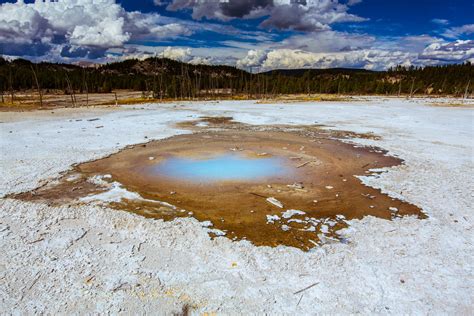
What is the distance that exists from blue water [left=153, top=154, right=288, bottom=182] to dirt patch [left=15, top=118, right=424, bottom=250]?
277mm

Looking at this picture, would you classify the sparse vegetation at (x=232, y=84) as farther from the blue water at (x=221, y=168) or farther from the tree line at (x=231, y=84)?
the blue water at (x=221, y=168)

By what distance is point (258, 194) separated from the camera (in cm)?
717

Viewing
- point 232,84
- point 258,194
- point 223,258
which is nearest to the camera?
point 223,258

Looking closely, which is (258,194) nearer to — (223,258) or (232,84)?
(223,258)

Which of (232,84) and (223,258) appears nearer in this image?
(223,258)

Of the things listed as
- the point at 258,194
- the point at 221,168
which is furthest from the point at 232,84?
the point at 258,194

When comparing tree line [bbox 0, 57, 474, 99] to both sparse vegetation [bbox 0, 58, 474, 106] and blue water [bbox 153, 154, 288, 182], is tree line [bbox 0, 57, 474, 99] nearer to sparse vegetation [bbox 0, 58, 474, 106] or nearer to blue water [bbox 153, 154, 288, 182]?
sparse vegetation [bbox 0, 58, 474, 106]

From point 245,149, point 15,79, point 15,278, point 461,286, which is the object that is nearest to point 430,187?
point 461,286

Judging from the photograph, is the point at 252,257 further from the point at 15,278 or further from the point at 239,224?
the point at 15,278

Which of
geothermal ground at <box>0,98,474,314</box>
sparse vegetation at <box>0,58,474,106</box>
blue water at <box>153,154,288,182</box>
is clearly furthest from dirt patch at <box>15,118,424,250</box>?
sparse vegetation at <box>0,58,474,106</box>

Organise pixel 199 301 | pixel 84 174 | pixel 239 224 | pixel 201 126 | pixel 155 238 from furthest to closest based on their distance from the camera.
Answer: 1. pixel 201 126
2. pixel 84 174
3. pixel 239 224
4. pixel 155 238
5. pixel 199 301

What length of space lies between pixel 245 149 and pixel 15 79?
88270 millimetres

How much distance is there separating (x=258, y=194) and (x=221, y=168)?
7.80 feet

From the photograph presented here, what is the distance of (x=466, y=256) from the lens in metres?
4.77
